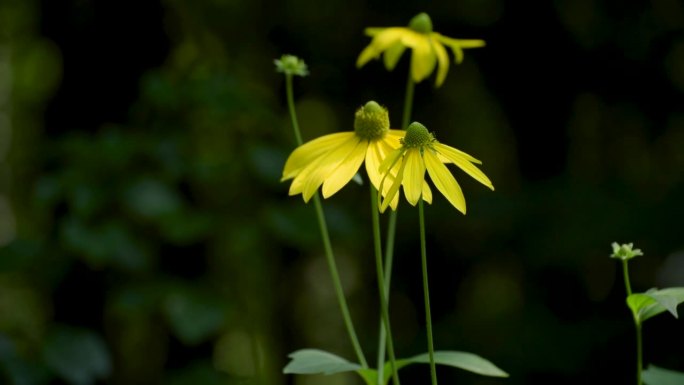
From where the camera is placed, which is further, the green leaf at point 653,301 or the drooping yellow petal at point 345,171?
the drooping yellow petal at point 345,171

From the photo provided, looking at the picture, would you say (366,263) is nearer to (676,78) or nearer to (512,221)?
(512,221)

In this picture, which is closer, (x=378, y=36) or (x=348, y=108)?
(x=378, y=36)

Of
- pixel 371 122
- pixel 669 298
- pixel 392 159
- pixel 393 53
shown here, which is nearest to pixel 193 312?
pixel 393 53

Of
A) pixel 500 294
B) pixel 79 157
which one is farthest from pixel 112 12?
pixel 500 294

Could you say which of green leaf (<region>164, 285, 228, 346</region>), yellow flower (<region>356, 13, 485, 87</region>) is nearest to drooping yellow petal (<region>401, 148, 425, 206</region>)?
yellow flower (<region>356, 13, 485, 87</region>)

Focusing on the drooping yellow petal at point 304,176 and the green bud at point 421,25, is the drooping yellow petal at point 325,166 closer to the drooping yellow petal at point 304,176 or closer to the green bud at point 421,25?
the drooping yellow petal at point 304,176

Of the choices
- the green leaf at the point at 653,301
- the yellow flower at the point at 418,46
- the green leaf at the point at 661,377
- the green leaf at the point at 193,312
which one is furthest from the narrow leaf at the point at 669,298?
the green leaf at the point at 193,312

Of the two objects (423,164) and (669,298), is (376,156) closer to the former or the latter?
(423,164)
